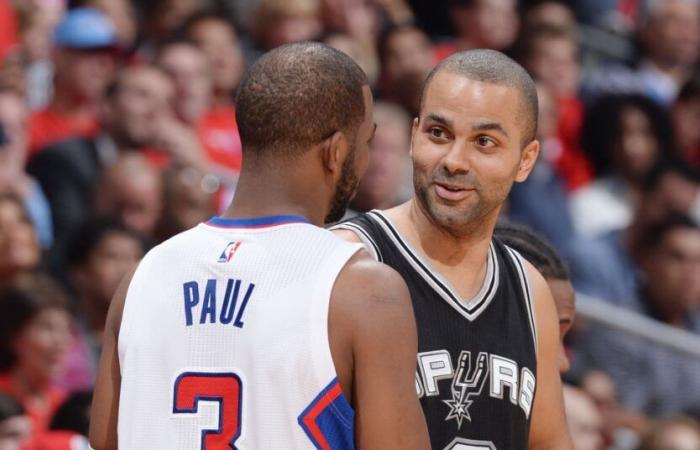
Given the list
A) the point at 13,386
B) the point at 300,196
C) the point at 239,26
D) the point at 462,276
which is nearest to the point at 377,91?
the point at 239,26

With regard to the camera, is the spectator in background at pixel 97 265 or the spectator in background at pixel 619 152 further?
the spectator in background at pixel 619 152

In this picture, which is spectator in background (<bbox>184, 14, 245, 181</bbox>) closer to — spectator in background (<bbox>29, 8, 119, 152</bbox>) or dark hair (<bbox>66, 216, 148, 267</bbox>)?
spectator in background (<bbox>29, 8, 119, 152</bbox>)

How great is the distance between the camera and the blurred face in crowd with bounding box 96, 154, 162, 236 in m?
6.73

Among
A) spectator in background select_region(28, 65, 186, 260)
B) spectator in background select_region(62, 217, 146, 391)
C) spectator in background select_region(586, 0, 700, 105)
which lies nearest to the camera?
spectator in background select_region(62, 217, 146, 391)

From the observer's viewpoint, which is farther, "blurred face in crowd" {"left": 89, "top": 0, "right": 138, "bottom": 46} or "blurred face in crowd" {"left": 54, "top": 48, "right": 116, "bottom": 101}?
"blurred face in crowd" {"left": 89, "top": 0, "right": 138, "bottom": 46}

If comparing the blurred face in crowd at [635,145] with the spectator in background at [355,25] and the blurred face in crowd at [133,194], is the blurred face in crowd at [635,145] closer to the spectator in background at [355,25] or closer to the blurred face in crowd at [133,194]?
the spectator in background at [355,25]

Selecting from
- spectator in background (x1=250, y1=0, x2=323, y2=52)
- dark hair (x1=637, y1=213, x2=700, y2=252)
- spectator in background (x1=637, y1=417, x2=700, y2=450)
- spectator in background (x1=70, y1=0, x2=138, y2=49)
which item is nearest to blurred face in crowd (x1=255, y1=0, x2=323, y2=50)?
spectator in background (x1=250, y1=0, x2=323, y2=52)

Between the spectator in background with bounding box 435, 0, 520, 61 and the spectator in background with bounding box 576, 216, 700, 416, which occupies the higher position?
the spectator in background with bounding box 435, 0, 520, 61

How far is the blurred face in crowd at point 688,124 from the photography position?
9.69 m

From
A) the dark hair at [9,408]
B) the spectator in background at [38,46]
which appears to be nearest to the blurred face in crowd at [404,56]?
the spectator in background at [38,46]

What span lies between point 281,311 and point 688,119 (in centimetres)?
731

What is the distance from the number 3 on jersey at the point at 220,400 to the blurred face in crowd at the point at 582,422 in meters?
3.78

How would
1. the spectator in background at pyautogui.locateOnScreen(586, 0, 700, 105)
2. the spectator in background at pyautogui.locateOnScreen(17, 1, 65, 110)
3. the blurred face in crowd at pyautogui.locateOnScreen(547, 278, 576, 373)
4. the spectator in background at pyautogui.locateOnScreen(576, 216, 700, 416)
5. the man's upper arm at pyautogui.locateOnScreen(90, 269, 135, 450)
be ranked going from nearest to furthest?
the man's upper arm at pyautogui.locateOnScreen(90, 269, 135, 450) → the blurred face in crowd at pyautogui.locateOnScreen(547, 278, 576, 373) → the spectator in background at pyautogui.locateOnScreen(576, 216, 700, 416) → the spectator in background at pyautogui.locateOnScreen(17, 1, 65, 110) → the spectator in background at pyautogui.locateOnScreen(586, 0, 700, 105)

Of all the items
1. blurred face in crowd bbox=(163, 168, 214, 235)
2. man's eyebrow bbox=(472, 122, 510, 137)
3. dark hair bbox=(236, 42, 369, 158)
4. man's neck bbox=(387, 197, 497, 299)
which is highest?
dark hair bbox=(236, 42, 369, 158)
